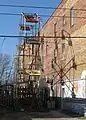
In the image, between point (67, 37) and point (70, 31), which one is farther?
point (70, 31)

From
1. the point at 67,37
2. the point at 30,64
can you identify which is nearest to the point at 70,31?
the point at 67,37

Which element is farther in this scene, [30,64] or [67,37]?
[30,64]

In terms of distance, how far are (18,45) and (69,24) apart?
20003 mm

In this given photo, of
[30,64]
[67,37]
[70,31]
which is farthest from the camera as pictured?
[30,64]

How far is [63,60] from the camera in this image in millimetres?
42094

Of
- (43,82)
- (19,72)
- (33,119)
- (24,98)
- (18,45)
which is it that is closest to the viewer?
(33,119)

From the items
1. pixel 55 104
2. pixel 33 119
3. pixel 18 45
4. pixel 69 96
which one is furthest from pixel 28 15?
pixel 33 119

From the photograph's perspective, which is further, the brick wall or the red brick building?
the red brick building

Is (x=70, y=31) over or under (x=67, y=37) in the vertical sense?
over

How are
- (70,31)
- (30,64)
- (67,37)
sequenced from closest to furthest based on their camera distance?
(67,37)
(70,31)
(30,64)

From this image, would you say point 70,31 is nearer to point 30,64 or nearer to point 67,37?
point 67,37

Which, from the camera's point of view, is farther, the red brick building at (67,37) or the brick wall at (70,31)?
the red brick building at (67,37)

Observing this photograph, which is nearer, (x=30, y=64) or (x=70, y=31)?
(x=70, y=31)

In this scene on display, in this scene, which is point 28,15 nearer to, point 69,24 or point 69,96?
point 69,24
